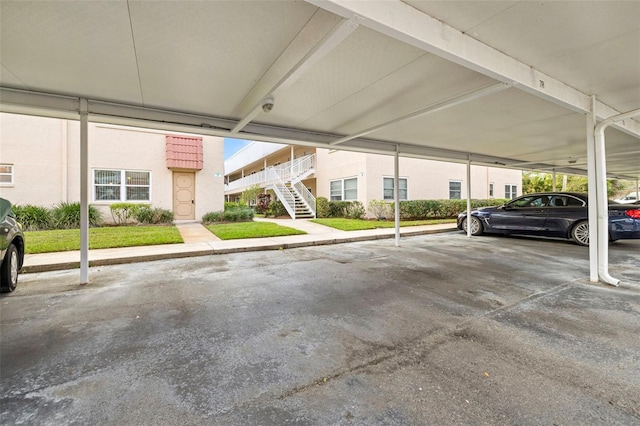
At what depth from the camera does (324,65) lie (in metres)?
3.56

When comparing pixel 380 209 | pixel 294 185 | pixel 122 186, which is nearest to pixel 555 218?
pixel 380 209

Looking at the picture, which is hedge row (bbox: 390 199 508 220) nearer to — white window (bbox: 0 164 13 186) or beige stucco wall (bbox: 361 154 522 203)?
beige stucco wall (bbox: 361 154 522 203)

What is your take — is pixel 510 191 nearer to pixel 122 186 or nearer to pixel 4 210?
pixel 122 186

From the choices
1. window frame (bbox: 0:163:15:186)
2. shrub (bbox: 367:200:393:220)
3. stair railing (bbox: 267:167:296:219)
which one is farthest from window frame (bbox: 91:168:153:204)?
shrub (bbox: 367:200:393:220)

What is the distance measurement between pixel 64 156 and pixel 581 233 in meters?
17.3

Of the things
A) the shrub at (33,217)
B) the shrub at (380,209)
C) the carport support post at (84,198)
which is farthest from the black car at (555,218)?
the shrub at (33,217)

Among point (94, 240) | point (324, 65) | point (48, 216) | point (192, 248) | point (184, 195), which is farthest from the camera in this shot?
point (184, 195)

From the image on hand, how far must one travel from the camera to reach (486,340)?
2686 millimetres

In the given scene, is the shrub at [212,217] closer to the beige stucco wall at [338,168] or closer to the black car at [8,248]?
the beige stucco wall at [338,168]

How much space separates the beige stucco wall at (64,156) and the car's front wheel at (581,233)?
14.6m

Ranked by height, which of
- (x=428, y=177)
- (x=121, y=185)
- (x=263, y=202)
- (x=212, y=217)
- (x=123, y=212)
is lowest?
(x=212, y=217)

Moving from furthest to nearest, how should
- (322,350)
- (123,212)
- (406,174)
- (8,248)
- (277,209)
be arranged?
(277,209) < (406,174) < (123,212) < (8,248) < (322,350)

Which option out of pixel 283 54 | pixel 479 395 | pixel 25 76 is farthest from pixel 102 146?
pixel 479 395

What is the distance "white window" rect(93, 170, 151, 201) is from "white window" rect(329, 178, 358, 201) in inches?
373
